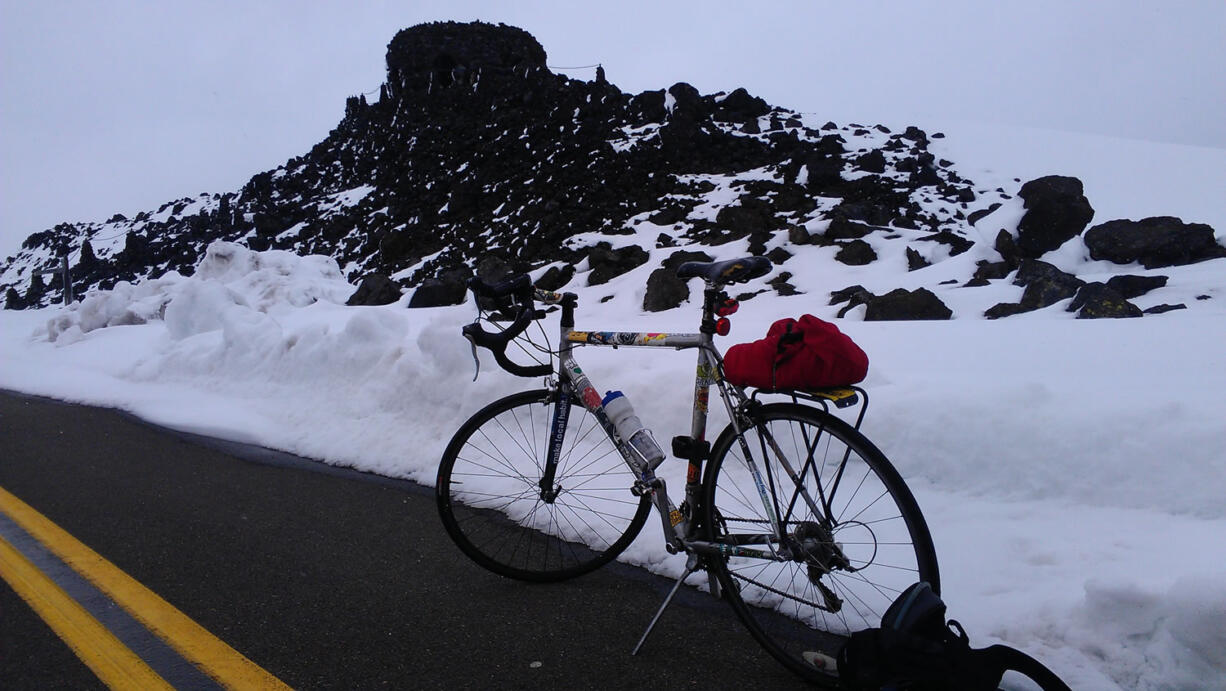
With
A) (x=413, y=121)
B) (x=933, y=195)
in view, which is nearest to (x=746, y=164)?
(x=933, y=195)

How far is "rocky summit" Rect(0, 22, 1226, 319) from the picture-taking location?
13.3 m

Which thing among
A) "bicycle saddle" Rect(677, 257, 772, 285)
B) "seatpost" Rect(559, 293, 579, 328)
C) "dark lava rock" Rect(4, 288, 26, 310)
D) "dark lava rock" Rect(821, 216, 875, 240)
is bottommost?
"dark lava rock" Rect(4, 288, 26, 310)

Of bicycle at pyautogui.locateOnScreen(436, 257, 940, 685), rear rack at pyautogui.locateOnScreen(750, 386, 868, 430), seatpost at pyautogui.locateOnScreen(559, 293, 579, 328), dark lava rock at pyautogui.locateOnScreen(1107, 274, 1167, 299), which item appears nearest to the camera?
rear rack at pyautogui.locateOnScreen(750, 386, 868, 430)

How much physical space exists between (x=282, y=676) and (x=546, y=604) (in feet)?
3.09

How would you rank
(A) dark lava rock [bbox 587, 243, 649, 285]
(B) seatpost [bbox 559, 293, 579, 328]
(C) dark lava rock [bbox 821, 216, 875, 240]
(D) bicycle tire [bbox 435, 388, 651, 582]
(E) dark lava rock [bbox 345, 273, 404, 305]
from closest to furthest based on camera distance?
(B) seatpost [bbox 559, 293, 579, 328]
(D) bicycle tire [bbox 435, 388, 651, 582]
(C) dark lava rock [bbox 821, 216, 875, 240]
(E) dark lava rock [bbox 345, 273, 404, 305]
(A) dark lava rock [bbox 587, 243, 649, 285]

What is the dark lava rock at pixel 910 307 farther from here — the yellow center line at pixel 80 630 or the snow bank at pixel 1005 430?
the yellow center line at pixel 80 630

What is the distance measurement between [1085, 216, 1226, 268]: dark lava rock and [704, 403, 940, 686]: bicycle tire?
39.3ft

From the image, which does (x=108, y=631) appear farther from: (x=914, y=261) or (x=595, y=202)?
(x=595, y=202)

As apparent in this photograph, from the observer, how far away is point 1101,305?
6.67m

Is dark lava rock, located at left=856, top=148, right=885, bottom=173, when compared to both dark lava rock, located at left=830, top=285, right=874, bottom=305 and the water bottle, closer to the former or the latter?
dark lava rock, located at left=830, top=285, right=874, bottom=305

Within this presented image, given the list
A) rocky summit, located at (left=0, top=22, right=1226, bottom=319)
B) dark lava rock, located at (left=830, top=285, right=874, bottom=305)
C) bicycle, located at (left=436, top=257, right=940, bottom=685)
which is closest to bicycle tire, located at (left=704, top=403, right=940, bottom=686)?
bicycle, located at (left=436, top=257, right=940, bottom=685)

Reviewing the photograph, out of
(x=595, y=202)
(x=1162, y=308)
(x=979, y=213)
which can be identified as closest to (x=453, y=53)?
(x=595, y=202)

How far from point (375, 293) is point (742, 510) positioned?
52.2 ft

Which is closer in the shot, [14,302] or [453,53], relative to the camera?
[14,302]
